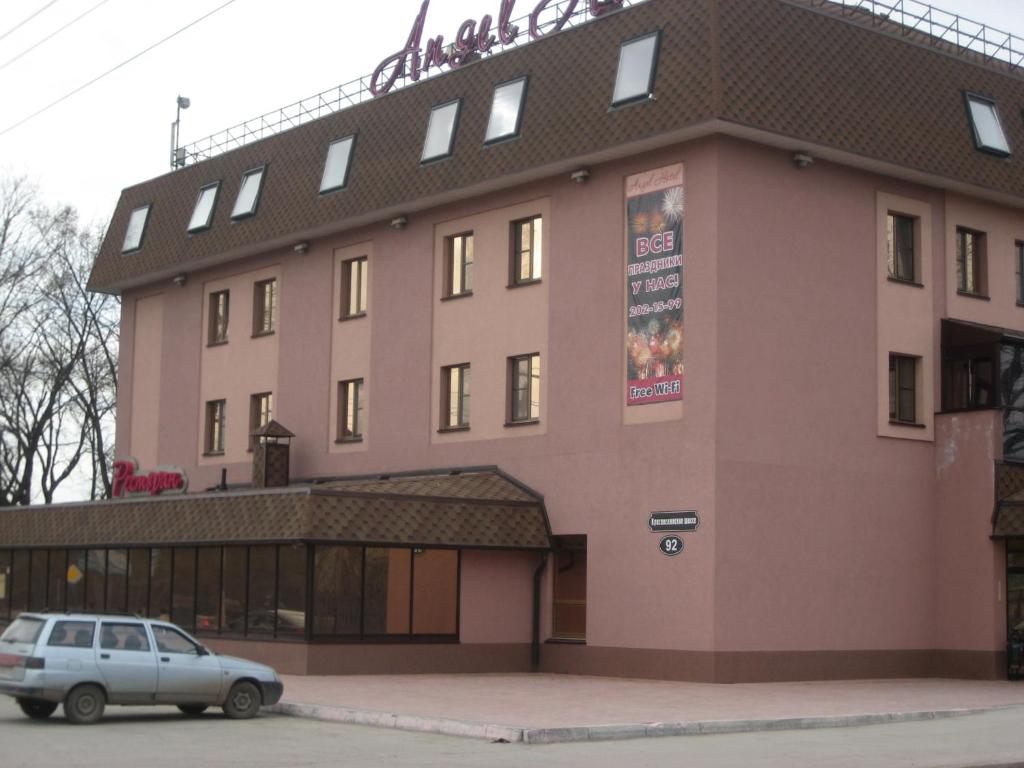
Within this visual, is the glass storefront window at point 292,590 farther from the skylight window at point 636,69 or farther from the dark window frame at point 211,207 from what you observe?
the dark window frame at point 211,207

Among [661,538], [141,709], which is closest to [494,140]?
[661,538]

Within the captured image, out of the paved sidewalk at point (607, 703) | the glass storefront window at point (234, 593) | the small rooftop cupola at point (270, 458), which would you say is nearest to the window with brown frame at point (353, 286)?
the small rooftop cupola at point (270, 458)

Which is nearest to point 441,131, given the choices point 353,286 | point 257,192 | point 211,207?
point 353,286

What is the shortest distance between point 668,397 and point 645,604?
398 cm

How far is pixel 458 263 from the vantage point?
34250mm

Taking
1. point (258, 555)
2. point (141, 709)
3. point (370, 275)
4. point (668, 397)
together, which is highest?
point (370, 275)

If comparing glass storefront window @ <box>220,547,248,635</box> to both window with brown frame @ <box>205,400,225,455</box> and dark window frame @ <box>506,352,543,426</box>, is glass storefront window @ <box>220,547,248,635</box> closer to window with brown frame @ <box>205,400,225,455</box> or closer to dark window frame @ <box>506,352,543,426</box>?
dark window frame @ <box>506,352,543,426</box>

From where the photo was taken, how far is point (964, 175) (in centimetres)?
3156

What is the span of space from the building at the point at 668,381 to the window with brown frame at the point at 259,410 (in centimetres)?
442

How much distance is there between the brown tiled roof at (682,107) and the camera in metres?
28.3

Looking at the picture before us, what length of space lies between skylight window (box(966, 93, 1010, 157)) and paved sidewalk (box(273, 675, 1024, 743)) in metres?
11.3

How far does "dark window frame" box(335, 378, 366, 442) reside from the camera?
36.3 m

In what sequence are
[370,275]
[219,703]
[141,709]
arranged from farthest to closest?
[370,275] < [141,709] < [219,703]

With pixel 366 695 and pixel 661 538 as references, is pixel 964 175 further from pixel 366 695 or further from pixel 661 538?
pixel 366 695
